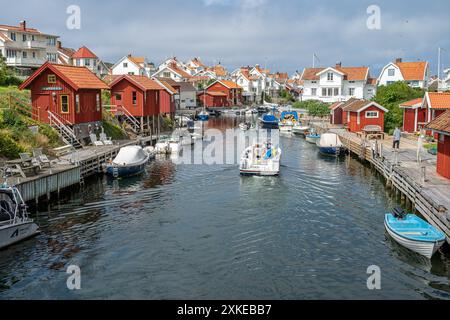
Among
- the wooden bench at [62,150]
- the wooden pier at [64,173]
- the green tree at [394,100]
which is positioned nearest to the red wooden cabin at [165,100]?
the wooden pier at [64,173]

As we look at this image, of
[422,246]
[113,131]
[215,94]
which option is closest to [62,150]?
[113,131]

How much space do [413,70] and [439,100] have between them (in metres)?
49.4

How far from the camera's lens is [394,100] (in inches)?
2376

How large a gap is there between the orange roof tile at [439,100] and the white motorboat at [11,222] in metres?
36.4

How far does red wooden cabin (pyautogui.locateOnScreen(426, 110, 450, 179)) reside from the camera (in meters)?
28.0

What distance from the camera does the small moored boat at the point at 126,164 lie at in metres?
36.0

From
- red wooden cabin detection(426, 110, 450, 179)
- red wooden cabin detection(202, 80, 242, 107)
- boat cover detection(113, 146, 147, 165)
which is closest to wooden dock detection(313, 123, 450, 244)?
red wooden cabin detection(426, 110, 450, 179)

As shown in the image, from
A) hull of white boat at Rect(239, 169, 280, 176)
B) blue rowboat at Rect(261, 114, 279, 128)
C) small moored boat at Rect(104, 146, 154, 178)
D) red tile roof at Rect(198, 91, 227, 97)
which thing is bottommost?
hull of white boat at Rect(239, 169, 280, 176)

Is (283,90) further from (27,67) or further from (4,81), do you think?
(4,81)

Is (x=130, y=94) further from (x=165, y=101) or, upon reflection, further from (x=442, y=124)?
(x=442, y=124)

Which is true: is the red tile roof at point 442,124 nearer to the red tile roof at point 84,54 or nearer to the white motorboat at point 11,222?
the white motorboat at point 11,222

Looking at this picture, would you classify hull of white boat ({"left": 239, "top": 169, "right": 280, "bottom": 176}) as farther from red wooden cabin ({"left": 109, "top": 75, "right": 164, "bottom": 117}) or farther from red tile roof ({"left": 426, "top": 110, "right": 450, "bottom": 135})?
red wooden cabin ({"left": 109, "top": 75, "right": 164, "bottom": 117})

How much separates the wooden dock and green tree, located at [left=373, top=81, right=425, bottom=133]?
27.3ft

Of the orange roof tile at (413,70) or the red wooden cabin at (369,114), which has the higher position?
the orange roof tile at (413,70)
